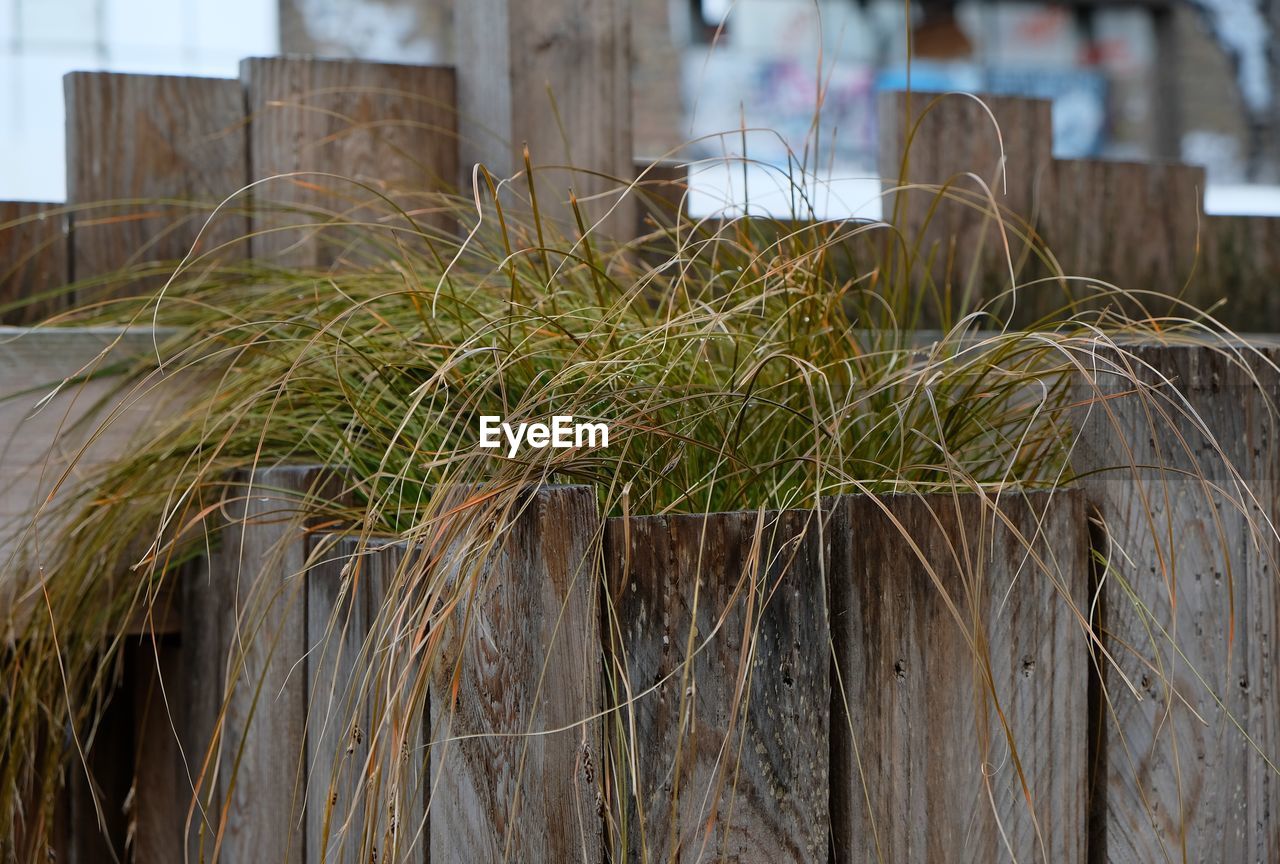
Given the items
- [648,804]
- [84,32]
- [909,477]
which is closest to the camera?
[648,804]

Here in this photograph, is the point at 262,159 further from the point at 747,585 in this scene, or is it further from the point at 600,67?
the point at 747,585

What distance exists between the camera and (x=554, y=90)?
1706mm

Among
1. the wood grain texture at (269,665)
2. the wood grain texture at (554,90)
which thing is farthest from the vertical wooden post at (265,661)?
the wood grain texture at (554,90)

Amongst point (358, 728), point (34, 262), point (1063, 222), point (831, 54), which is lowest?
point (358, 728)

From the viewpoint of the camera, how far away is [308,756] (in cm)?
114

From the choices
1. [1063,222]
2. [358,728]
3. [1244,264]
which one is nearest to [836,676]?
[358,728]

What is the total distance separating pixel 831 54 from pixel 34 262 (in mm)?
7146

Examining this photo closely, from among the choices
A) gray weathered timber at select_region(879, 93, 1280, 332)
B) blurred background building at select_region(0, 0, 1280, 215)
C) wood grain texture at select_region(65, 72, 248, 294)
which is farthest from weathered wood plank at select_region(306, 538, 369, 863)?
blurred background building at select_region(0, 0, 1280, 215)

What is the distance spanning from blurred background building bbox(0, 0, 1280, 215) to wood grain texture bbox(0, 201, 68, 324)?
639 cm

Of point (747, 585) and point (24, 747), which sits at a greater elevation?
point (747, 585)

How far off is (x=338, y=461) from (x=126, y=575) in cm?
37

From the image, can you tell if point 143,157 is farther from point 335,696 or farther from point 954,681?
point 954,681

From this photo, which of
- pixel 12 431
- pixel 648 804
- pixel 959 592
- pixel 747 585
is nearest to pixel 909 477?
pixel 959 592
